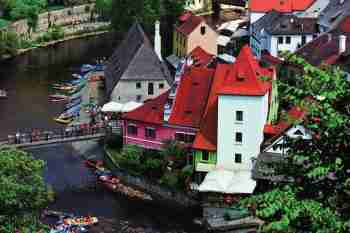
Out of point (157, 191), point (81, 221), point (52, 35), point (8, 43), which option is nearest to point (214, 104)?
point (157, 191)

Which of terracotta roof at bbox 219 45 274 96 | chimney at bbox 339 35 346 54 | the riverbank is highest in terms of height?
chimney at bbox 339 35 346 54

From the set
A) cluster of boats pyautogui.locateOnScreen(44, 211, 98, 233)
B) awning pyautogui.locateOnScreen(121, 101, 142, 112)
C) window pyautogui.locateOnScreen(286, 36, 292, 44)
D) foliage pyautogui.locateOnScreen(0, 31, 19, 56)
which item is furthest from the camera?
foliage pyautogui.locateOnScreen(0, 31, 19, 56)

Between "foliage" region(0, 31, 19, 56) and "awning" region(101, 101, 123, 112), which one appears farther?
"foliage" region(0, 31, 19, 56)

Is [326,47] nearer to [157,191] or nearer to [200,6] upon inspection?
[157,191]

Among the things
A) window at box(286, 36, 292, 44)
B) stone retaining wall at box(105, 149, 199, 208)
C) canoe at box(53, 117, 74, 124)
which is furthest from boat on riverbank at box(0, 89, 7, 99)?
window at box(286, 36, 292, 44)

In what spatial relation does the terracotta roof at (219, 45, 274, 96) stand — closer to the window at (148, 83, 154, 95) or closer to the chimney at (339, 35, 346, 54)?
the chimney at (339, 35, 346, 54)

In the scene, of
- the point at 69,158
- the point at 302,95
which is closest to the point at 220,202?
Answer: the point at 69,158

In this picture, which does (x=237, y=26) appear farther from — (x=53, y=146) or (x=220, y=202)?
(x=220, y=202)
